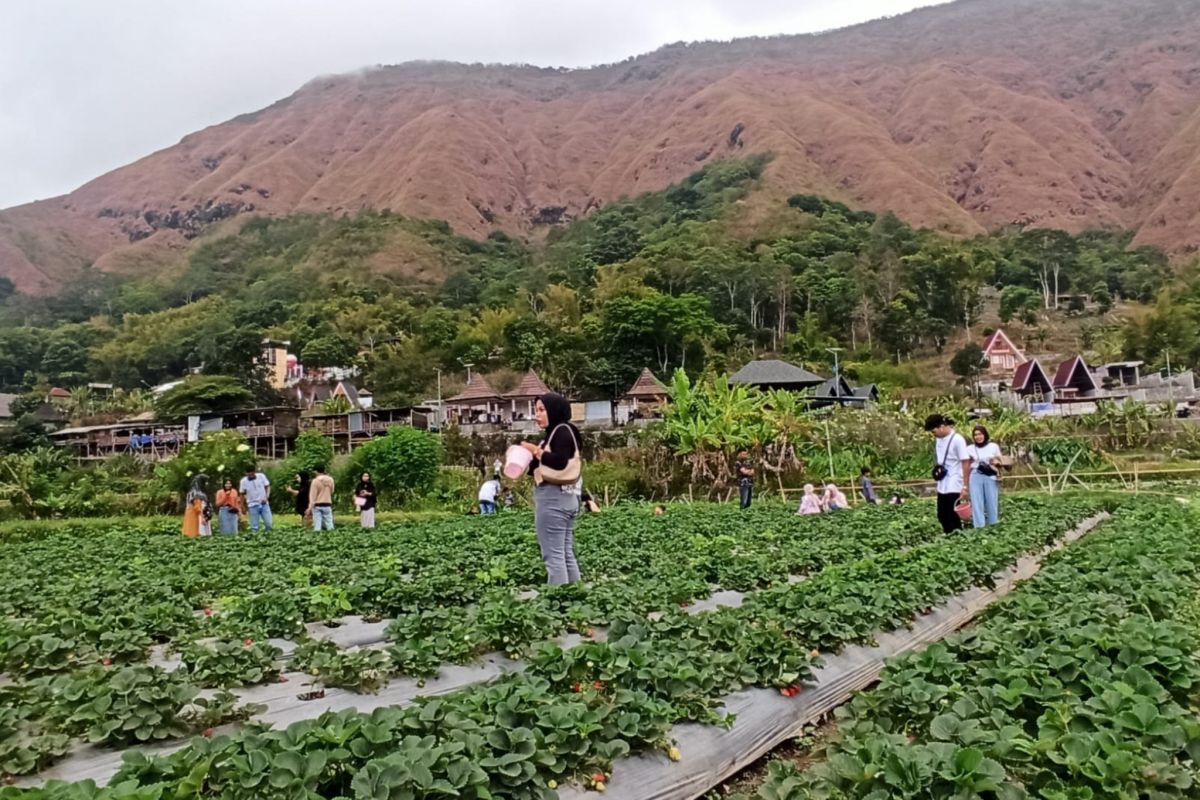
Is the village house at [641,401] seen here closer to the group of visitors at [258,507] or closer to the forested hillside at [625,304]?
the forested hillside at [625,304]

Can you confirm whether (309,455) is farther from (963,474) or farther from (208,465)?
(963,474)

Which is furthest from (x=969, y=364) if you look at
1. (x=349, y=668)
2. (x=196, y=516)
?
(x=349, y=668)

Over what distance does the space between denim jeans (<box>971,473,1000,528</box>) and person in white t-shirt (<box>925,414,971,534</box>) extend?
15 cm

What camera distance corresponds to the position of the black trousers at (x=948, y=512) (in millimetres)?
10203

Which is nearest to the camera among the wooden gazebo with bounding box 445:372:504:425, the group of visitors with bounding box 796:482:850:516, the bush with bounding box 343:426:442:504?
the group of visitors with bounding box 796:482:850:516

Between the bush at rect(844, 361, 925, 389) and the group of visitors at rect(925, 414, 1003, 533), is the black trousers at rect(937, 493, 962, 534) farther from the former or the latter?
the bush at rect(844, 361, 925, 389)

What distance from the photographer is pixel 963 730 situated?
288cm

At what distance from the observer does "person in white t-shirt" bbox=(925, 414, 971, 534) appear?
31.8 feet

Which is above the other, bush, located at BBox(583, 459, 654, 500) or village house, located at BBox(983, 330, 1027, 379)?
village house, located at BBox(983, 330, 1027, 379)

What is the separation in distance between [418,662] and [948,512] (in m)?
7.87

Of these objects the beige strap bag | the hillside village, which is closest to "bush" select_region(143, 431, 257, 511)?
the beige strap bag

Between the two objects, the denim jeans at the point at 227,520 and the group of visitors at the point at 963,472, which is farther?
the denim jeans at the point at 227,520

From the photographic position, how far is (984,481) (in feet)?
34.1

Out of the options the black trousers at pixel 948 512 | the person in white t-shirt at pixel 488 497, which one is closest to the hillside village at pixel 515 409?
the person in white t-shirt at pixel 488 497
